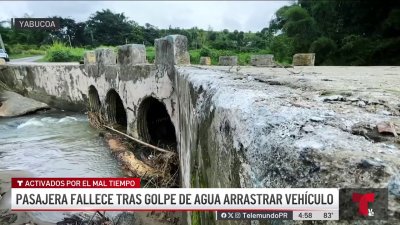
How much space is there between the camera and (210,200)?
3.51 ft

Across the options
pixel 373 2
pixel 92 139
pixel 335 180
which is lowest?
pixel 92 139

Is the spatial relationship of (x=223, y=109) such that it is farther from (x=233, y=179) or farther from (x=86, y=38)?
(x=86, y=38)

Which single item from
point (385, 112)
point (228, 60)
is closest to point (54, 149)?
point (228, 60)

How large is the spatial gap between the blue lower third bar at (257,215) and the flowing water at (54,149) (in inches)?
182

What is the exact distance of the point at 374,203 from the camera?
0.71 m

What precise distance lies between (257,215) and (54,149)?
895 cm

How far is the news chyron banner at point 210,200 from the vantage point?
0.78m

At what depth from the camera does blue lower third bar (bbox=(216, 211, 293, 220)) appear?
86 centimetres

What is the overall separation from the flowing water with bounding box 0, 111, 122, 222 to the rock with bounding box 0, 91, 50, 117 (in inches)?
17.9

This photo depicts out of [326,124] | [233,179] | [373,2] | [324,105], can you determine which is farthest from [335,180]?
[373,2]

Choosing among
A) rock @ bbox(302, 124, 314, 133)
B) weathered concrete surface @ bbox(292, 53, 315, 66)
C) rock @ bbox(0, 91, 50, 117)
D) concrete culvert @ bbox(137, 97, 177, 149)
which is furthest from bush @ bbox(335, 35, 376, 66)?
rock @ bbox(302, 124, 314, 133)

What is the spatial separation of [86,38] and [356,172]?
34354 millimetres

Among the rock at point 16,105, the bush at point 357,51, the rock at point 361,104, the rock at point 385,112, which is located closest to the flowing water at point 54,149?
the rock at point 16,105

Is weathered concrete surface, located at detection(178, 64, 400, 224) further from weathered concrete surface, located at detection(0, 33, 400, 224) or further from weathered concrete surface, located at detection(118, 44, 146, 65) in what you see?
weathered concrete surface, located at detection(118, 44, 146, 65)
